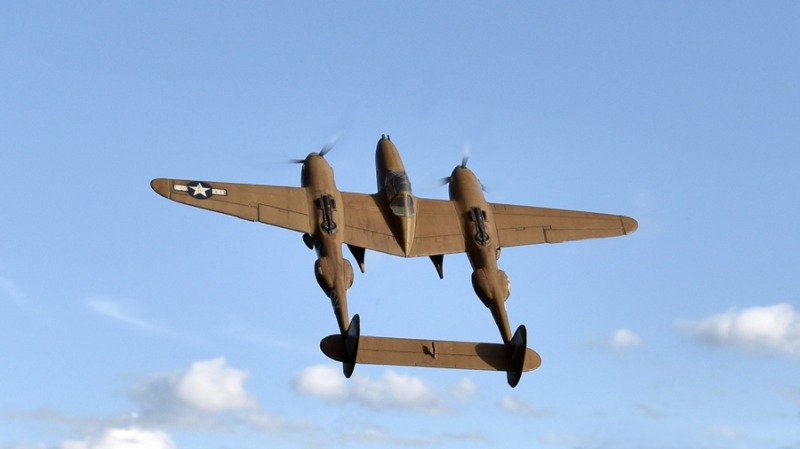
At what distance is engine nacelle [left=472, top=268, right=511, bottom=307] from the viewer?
4309 cm

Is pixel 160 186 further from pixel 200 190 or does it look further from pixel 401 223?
pixel 401 223

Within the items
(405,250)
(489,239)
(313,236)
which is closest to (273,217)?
(313,236)

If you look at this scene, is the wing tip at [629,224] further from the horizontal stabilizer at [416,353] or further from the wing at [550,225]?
the horizontal stabilizer at [416,353]

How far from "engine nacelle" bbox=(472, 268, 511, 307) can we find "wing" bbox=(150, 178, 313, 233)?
6.24 m

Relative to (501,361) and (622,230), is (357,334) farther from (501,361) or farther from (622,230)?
(622,230)

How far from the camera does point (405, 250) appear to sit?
44156mm

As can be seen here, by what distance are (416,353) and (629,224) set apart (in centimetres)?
1312

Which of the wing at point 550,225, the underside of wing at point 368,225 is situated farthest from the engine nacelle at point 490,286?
the underside of wing at point 368,225

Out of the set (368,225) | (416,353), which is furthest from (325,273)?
(416,353)

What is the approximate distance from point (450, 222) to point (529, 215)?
3627 mm

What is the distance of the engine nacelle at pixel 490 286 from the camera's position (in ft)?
141

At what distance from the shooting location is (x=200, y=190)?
144 feet

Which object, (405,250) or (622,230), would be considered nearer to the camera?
(405,250)

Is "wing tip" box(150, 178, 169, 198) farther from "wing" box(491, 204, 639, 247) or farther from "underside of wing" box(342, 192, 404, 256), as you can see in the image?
"wing" box(491, 204, 639, 247)
